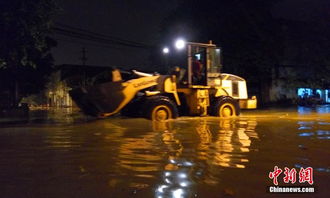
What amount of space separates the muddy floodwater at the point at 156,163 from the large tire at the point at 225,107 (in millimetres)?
6932

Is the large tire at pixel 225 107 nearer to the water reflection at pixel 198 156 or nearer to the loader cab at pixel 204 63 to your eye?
the loader cab at pixel 204 63

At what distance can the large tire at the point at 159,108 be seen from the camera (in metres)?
17.1

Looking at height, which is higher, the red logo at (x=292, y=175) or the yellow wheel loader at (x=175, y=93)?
the yellow wheel loader at (x=175, y=93)

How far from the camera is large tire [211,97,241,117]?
1919 cm

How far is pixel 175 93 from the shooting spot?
60.1ft

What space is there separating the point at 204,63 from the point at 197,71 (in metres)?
0.52

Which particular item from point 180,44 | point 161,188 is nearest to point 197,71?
point 180,44

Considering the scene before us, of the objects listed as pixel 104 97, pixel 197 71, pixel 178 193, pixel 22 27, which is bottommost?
pixel 178 193

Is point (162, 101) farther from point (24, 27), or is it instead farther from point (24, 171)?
point (24, 171)

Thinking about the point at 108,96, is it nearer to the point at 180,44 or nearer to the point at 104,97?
the point at 104,97

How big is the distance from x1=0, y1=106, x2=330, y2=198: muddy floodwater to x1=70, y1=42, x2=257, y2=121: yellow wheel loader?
15.6 ft

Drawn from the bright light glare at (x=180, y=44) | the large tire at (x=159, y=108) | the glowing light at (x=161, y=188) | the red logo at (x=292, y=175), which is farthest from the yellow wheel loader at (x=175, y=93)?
the glowing light at (x=161, y=188)

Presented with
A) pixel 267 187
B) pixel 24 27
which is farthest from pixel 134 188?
pixel 24 27

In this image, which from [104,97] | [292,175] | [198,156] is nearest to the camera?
[292,175]
